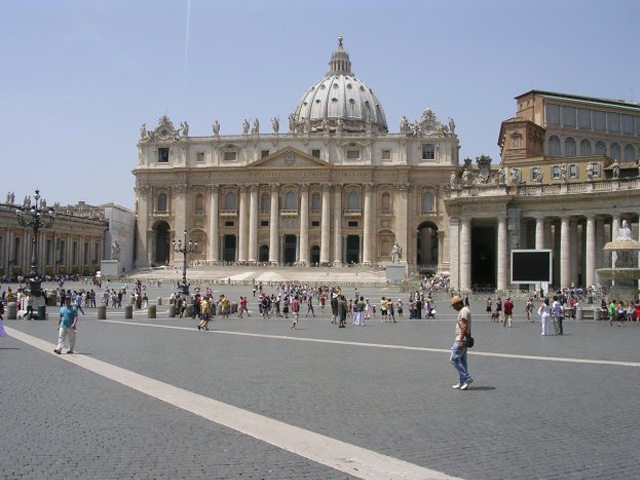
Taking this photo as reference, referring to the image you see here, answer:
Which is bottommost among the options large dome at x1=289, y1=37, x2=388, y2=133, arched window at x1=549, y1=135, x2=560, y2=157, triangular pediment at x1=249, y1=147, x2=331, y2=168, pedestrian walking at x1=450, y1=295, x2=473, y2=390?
pedestrian walking at x1=450, y1=295, x2=473, y2=390

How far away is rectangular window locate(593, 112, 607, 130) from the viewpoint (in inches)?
2990

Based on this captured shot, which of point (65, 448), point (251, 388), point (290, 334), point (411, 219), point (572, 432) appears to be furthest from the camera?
point (411, 219)

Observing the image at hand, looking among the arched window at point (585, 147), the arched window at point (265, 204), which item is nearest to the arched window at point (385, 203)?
the arched window at point (265, 204)

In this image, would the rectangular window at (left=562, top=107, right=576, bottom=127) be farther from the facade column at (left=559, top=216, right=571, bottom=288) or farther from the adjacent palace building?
the facade column at (left=559, top=216, right=571, bottom=288)

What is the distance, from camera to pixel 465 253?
45.7 meters

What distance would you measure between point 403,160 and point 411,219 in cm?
763

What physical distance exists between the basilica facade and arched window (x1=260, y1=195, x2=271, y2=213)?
0.61 ft

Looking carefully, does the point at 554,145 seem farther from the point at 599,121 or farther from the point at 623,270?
the point at 623,270

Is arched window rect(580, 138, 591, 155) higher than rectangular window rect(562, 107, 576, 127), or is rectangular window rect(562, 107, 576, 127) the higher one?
rectangular window rect(562, 107, 576, 127)

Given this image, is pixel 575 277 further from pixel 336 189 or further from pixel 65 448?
pixel 336 189

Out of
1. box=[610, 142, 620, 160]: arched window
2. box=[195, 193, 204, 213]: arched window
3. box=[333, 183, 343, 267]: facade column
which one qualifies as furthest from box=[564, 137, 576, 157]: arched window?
box=[195, 193, 204, 213]: arched window

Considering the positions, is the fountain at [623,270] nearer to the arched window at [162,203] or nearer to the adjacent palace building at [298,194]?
the adjacent palace building at [298,194]

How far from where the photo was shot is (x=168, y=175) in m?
99.2

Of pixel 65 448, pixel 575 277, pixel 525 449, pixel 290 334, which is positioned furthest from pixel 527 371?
pixel 575 277
